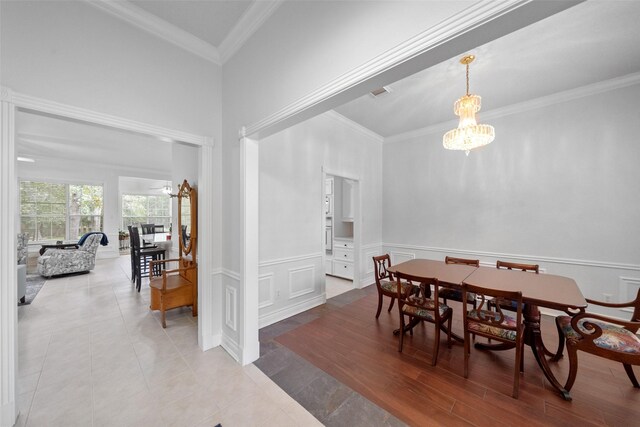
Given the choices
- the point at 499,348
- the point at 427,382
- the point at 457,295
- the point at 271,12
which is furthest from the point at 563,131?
the point at 271,12

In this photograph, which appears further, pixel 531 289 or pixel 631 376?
pixel 531 289

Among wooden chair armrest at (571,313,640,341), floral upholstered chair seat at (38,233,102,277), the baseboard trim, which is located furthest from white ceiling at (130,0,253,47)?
floral upholstered chair seat at (38,233,102,277)

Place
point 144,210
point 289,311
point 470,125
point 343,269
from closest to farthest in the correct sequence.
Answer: point 470,125
point 289,311
point 343,269
point 144,210

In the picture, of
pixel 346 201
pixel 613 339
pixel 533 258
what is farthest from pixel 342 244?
pixel 613 339

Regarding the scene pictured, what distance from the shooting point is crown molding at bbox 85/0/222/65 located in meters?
1.95

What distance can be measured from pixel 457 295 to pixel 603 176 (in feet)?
8.47

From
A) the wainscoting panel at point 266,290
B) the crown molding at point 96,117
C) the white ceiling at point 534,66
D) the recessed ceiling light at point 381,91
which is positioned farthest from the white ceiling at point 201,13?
the wainscoting panel at point 266,290

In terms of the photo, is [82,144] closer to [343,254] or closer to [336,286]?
[343,254]

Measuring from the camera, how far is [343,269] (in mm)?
5227

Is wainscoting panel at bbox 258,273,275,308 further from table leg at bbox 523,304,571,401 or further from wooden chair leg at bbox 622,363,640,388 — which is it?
wooden chair leg at bbox 622,363,640,388

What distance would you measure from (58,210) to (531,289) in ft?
36.1

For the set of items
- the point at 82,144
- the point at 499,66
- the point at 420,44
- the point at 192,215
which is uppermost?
the point at 499,66

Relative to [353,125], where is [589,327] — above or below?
below

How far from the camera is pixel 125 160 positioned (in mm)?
6938
